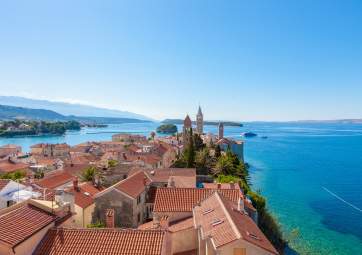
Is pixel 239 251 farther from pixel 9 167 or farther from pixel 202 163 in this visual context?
pixel 9 167

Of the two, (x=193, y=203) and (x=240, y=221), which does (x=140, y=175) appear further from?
(x=240, y=221)

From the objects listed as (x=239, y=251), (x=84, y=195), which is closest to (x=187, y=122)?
(x=84, y=195)

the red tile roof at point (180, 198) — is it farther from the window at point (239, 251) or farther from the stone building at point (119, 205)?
the window at point (239, 251)

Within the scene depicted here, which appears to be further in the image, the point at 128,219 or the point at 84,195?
the point at 84,195

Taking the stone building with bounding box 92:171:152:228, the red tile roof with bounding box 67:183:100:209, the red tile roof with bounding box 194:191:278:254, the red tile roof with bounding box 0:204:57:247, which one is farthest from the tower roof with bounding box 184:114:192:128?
the red tile roof with bounding box 0:204:57:247

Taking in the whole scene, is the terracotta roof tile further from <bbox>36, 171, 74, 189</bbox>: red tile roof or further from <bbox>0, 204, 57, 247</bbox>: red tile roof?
<bbox>36, 171, 74, 189</bbox>: red tile roof
